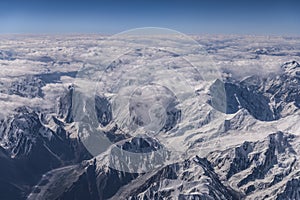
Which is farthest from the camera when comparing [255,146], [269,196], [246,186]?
[255,146]

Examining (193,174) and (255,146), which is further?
(255,146)

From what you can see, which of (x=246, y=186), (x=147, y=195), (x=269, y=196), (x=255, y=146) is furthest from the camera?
(x=255, y=146)

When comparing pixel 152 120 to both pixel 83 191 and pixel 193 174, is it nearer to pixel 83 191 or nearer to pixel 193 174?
pixel 193 174

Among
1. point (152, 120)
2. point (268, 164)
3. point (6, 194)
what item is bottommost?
point (6, 194)

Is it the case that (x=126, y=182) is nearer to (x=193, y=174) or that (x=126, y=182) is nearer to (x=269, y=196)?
(x=193, y=174)

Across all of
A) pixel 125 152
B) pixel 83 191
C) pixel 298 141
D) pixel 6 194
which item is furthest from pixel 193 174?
pixel 6 194

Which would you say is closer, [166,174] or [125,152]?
[166,174]

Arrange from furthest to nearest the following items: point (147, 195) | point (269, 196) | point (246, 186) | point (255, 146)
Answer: point (255, 146), point (246, 186), point (269, 196), point (147, 195)

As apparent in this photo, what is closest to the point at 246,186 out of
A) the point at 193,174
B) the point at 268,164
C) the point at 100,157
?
the point at 268,164

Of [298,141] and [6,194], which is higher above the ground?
[298,141]
